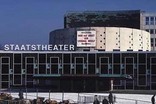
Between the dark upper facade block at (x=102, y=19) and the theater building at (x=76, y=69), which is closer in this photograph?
the theater building at (x=76, y=69)

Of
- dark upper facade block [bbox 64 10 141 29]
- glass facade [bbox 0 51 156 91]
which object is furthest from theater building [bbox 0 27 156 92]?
dark upper facade block [bbox 64 10 141 29]

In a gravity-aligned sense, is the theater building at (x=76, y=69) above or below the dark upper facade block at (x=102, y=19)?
below

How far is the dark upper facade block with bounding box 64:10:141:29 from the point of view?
157 m

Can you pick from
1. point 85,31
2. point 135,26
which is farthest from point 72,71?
point 135,26

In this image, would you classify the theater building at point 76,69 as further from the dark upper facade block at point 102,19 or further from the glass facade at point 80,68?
the dark upper facade block at point 102,19

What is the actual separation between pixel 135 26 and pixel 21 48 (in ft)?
197

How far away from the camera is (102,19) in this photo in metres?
160

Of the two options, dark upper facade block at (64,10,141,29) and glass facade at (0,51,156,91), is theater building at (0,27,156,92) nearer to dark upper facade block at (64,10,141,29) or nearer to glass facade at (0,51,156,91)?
glass facade at (0,51,156,91)

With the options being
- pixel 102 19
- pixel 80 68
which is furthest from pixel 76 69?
pixel 102 19

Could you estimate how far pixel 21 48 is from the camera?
341ft

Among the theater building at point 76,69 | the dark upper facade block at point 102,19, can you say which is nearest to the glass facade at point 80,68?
the theater building at point 76,69

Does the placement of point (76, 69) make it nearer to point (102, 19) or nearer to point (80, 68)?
point (80, 68)

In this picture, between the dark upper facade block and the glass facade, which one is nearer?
the glass facade

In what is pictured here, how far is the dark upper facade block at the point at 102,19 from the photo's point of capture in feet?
515
